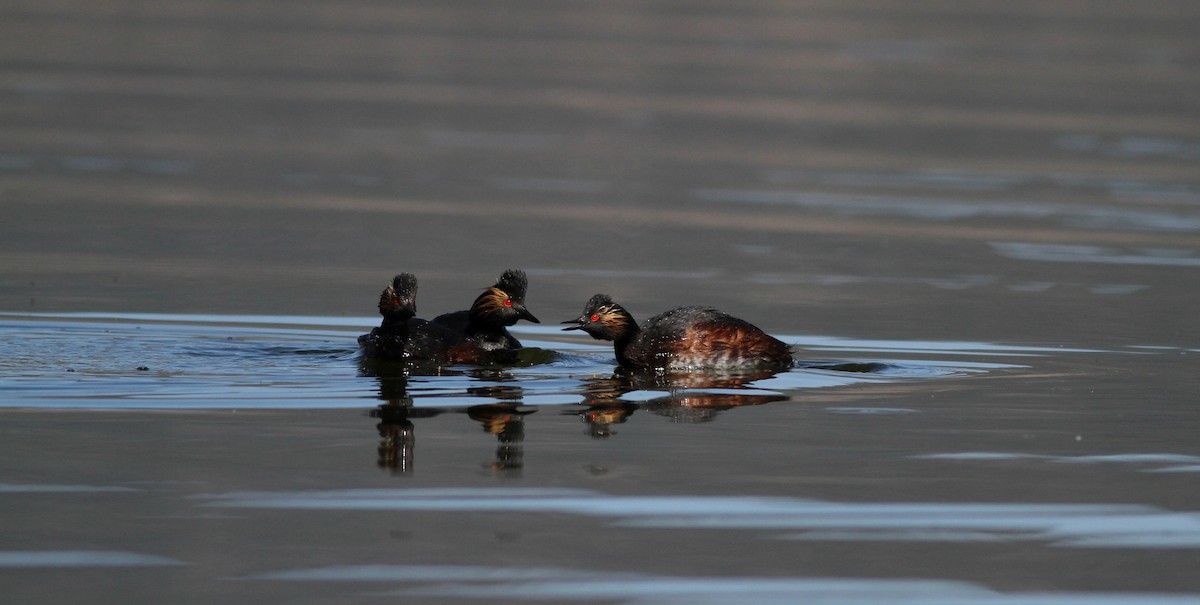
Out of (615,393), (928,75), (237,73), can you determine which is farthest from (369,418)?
(928,75)

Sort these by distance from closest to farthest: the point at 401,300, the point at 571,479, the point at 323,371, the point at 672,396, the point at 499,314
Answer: the point at 571,479 → the point at 672,396 → the point at 323,371 → the point at 401,300 → the point at 499,314

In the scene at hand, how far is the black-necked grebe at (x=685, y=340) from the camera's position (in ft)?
44.7

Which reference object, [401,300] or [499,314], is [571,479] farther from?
[499,314]

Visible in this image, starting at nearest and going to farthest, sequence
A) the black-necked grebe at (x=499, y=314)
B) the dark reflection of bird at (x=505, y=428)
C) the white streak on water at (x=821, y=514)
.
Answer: the white streak on water at (x=821, y=514), the dark reflection of bird at (x=505, y=428), the black-necked grebe at (x=499, y=314)

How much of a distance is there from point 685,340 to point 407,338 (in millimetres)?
2112

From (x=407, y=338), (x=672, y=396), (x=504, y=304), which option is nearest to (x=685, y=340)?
(x=672, y=396)

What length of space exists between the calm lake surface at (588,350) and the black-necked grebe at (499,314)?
18.9 inches

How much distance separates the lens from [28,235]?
19.5 m

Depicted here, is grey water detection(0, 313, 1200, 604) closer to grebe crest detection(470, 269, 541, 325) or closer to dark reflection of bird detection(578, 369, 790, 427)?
dark reflection of bird detection(578, 369, 790, 427)

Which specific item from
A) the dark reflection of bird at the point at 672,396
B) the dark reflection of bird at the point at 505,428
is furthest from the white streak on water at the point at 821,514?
the dark reflection of bird at the point at 672,396

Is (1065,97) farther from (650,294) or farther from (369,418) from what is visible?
(369,418)

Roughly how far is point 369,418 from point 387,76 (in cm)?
3082

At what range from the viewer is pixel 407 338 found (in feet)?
44.1

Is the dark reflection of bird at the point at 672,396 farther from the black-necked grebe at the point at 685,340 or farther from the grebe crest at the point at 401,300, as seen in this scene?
the grebe crest at the point at 401,300
